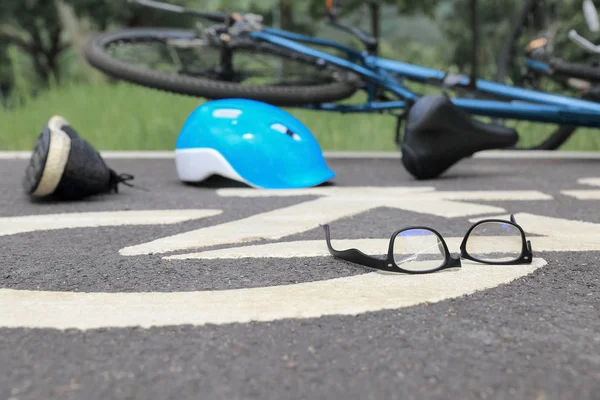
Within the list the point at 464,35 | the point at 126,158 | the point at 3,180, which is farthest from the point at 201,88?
the point at 464,35

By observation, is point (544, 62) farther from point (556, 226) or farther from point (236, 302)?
point (236, 302)

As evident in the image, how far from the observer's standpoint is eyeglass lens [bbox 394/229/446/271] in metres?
1.60

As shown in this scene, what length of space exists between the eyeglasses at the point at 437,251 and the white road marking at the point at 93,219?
0.84m

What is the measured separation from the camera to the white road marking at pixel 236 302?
1.29 metres

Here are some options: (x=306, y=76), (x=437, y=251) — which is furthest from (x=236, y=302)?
(x=306, y=76)

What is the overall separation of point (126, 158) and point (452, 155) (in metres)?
2.40

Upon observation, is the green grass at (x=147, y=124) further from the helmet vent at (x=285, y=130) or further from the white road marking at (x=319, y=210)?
the white road marking at (x=319, y=210)

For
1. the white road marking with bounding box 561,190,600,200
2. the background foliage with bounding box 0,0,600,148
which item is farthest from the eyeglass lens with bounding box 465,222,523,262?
the background foliage with bounding box 0,0,600,148

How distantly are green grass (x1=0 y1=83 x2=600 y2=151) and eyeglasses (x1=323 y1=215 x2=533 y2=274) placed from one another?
3.99 meters

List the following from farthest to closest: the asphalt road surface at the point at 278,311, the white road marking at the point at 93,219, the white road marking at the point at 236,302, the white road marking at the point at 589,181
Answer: the white road marking at the point at 589,181, the white road marking at the point at 93,219, the white road marking at the point at 236,302, the asphalt road surface at the point at 278,311

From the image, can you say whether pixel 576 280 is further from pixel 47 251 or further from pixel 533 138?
pixel 533 138

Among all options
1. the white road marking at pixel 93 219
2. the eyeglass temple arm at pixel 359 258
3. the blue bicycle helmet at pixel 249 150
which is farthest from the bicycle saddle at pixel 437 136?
the eyeglass temple arm at pixel 359 258

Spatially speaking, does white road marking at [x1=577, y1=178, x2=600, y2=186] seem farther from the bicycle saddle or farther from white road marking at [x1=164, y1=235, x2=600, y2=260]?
white road marking at [x1=164, y1=235, x2=600, y2=260]

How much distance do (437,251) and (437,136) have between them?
1.99 m
